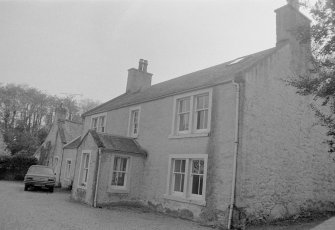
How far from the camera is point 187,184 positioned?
13.9m

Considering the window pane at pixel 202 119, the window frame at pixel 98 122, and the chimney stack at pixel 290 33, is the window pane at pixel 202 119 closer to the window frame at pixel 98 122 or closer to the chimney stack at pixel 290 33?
the chimney stack at pixel 290 33

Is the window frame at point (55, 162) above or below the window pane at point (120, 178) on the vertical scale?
above

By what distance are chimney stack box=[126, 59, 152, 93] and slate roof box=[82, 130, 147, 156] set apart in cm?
930

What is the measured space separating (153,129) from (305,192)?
7908 millimetres

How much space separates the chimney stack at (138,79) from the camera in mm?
26625

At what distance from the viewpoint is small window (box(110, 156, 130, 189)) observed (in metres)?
16.6

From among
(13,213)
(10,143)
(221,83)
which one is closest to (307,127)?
(221,83)

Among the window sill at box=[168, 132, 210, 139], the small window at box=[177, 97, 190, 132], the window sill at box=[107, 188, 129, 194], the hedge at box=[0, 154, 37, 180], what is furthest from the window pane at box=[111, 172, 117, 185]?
the hedge at box=[0, 154, 37, 180]

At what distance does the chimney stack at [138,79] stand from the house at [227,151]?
8393mm

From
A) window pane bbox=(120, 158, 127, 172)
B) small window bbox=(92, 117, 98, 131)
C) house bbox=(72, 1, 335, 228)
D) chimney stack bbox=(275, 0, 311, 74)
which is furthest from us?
small window bbox=(92, 117, 98, 131)

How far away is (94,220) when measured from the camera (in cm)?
1175

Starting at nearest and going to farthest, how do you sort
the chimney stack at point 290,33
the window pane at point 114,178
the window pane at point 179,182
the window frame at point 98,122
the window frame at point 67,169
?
the window pane at point 179,182, the chimney stack at point 290,33, the window pane at point 114,178, the window frame at point 98,122, the window frame at point 67,169

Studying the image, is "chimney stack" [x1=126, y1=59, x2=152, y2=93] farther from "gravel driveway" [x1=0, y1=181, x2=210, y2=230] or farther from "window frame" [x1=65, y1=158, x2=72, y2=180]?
"gravel driveway" [x1=0, y1=181, x2=210, y2=230]

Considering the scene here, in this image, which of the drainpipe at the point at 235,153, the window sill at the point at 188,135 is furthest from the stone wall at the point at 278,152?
the window sill at the point at 188,135
